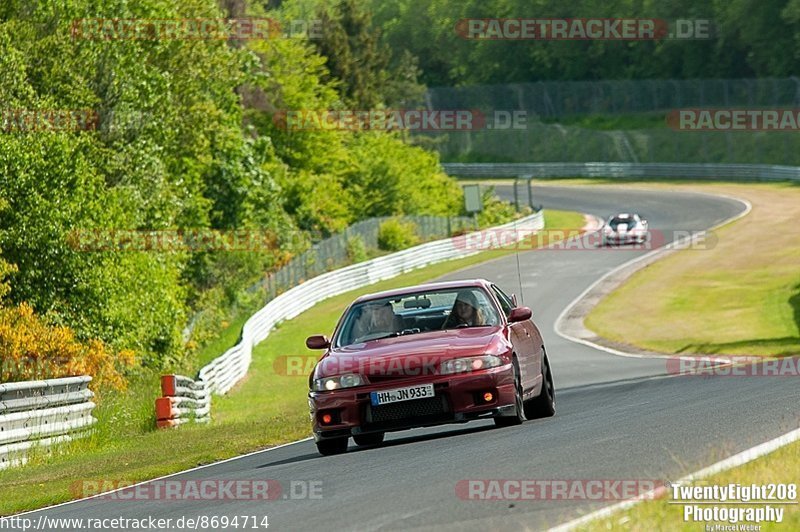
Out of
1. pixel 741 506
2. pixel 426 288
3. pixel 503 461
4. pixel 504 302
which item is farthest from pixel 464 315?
pixel 741 506

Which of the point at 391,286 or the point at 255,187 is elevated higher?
the point at 255,187

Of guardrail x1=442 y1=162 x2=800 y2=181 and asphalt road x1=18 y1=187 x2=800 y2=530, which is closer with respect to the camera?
asphalt road x1=18 y1=187 x2=800 y2=530

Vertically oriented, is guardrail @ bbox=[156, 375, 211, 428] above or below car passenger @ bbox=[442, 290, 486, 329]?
below

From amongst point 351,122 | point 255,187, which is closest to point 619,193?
point 351,122

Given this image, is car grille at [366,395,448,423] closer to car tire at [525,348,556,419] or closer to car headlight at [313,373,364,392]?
car headlight at [313,373,364,392]

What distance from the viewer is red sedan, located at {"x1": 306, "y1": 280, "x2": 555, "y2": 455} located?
1287 cm

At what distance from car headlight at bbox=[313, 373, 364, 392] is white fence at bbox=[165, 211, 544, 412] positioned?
11940 millimetres

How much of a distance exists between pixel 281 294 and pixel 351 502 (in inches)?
1548

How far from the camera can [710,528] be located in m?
6.83

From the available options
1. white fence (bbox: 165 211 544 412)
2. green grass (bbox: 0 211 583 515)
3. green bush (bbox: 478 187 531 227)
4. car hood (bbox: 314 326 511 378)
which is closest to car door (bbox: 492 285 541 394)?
car hood (bbox: 314 326 511 378)

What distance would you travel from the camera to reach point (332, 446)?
43.4 feet

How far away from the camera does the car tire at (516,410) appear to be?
13.3 m

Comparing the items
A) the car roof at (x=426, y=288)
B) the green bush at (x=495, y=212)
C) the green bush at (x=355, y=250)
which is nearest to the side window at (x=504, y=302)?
the car roof at (x=426, y=288)

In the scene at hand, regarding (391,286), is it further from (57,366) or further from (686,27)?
(686,27)
